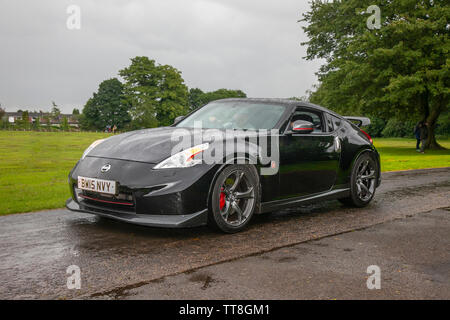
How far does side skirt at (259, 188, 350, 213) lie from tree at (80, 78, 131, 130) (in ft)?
269

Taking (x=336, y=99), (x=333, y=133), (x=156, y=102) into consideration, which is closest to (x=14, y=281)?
(x=333, y=133)

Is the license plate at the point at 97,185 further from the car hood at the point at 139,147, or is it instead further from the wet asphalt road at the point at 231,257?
the wet asphalt road at the point at 231,257

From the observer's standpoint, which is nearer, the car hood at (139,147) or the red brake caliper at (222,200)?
the car hood at (139,147)

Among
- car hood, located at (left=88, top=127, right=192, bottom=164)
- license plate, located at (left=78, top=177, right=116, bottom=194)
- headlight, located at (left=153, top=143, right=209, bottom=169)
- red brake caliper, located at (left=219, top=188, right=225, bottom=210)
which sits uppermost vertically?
car hood, located at (left=88, top=127, right=192, bottom=164)

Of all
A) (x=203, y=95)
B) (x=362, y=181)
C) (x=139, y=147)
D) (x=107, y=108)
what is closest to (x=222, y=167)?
(x=139, y=147)

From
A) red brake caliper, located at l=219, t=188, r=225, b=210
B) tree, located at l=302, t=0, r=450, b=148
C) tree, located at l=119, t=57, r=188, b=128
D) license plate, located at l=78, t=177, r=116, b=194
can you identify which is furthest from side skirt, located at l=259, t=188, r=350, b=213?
tree, located at l=119, t=57, r=188, b=128

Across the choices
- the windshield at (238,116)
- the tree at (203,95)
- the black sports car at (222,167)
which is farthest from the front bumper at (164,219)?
the tree at (203,95)

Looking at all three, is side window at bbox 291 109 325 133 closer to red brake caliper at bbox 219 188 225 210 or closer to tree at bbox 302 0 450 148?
red brake caliper at bbox 219 188 225 210

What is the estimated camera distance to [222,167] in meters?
4.52

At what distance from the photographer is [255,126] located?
536 centimetres

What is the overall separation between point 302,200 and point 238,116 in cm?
129

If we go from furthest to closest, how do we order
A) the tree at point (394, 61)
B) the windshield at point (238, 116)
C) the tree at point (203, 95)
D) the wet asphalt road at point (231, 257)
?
the tree at point (203, 95) < the tree at point (394, 61) < the windshield at point (238, 116) < the wet asphalt road at point (231, 257)

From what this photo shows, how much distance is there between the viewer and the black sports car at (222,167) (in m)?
4.30

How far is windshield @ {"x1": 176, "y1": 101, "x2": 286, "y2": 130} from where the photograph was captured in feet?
17.8
